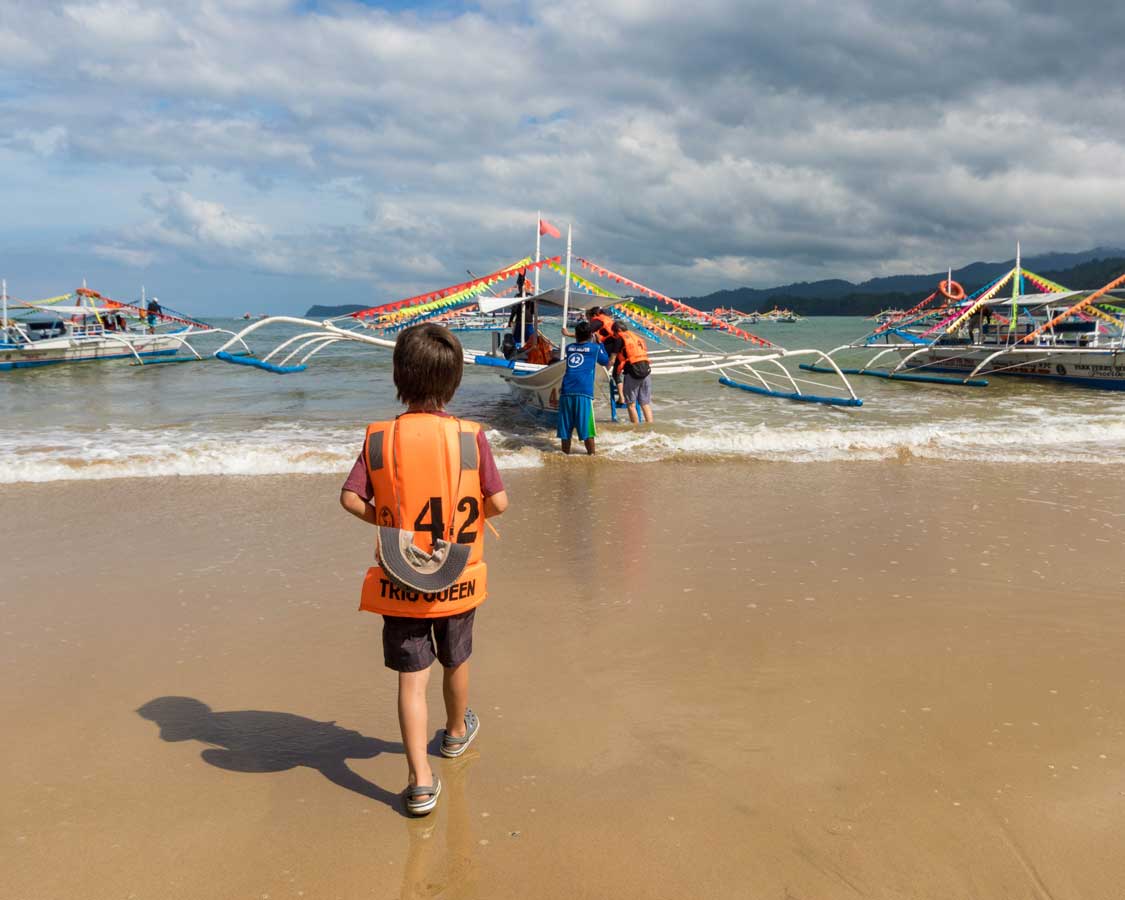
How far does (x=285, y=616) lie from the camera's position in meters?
4.34

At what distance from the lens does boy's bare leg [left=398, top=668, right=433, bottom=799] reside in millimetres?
2535

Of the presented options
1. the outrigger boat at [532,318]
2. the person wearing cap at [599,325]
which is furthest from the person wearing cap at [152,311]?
the person wearing cap at [599,325]

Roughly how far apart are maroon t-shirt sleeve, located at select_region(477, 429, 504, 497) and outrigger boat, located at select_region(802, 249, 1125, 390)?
1855 cm

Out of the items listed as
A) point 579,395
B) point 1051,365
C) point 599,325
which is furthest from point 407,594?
point 1051,365

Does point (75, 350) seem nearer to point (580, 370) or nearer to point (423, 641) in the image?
point (580, 370)

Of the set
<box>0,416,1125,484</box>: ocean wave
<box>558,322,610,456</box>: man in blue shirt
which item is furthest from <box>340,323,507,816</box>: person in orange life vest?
<box>558,322,610,456</box>: man in blue shirt

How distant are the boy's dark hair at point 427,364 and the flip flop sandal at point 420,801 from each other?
4.17 feet

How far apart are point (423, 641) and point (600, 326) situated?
8.39 m

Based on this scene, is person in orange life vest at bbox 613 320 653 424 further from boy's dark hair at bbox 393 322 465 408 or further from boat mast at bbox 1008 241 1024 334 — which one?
boat mast at bbox 1008 241 1024 334

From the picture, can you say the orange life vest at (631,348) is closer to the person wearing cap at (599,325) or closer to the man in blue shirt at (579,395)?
the person wearing cap at (599,325)

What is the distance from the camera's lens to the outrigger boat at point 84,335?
26.3 m

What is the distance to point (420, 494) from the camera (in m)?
2.45

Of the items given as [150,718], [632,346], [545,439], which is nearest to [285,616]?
[150,718]

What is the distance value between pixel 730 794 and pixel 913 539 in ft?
12.7
